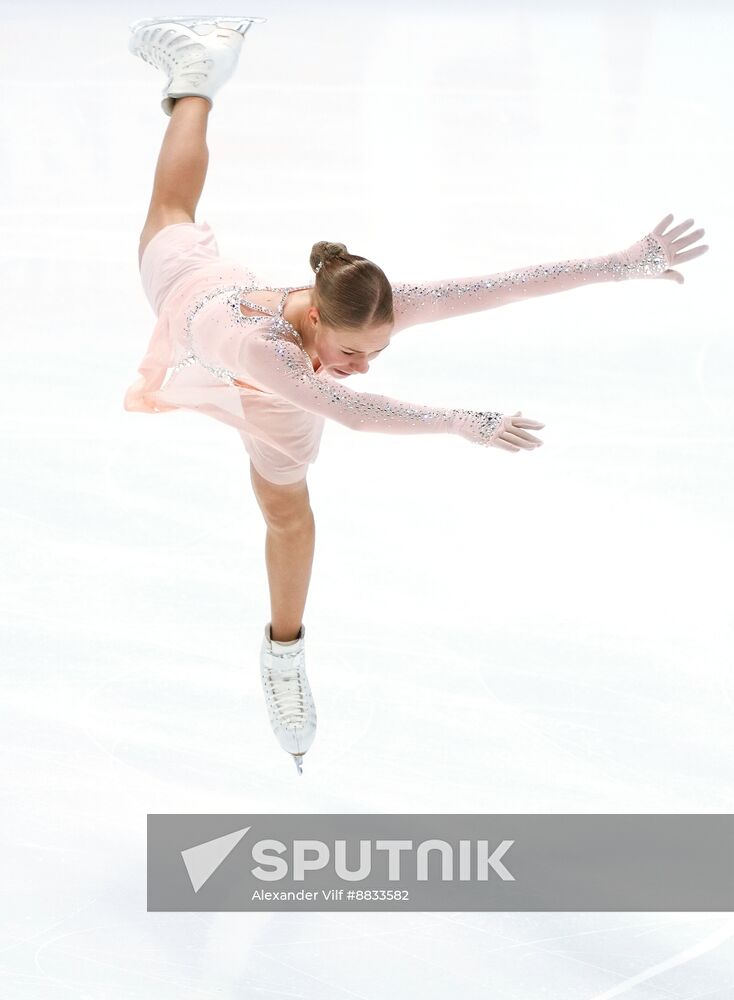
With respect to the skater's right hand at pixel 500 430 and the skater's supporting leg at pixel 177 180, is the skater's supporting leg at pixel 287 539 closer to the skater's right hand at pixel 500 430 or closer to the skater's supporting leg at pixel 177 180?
the skater's supporting leg at pixel 177 180

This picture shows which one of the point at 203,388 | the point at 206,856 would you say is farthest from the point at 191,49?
the point at 206,856

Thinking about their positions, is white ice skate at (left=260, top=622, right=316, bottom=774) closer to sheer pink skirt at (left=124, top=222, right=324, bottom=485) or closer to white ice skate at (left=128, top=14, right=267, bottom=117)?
sheer pink skirt at (left=124, top=222, right=324, bottom=485)

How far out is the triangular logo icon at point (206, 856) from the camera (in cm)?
266

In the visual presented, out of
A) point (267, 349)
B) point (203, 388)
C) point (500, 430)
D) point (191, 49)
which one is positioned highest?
point (191, 49)

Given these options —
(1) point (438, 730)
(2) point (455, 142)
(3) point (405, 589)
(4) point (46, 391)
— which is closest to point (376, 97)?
(2) point (455, 142)

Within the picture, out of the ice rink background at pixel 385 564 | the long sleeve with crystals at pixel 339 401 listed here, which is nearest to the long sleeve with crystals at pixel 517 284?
the long sleeve with crystals at pixel 339 401

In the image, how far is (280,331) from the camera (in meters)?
2.41

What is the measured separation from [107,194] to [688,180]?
7.54ft

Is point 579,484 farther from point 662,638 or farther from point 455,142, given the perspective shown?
point 455,142

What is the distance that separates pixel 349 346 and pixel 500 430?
374 mm

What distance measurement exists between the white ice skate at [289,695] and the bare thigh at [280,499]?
29 centimetres

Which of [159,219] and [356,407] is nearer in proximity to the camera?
[356,407]

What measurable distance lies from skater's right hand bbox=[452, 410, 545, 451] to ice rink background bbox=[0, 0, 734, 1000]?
976 millimetres

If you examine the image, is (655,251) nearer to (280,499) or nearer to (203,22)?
(280,499)
